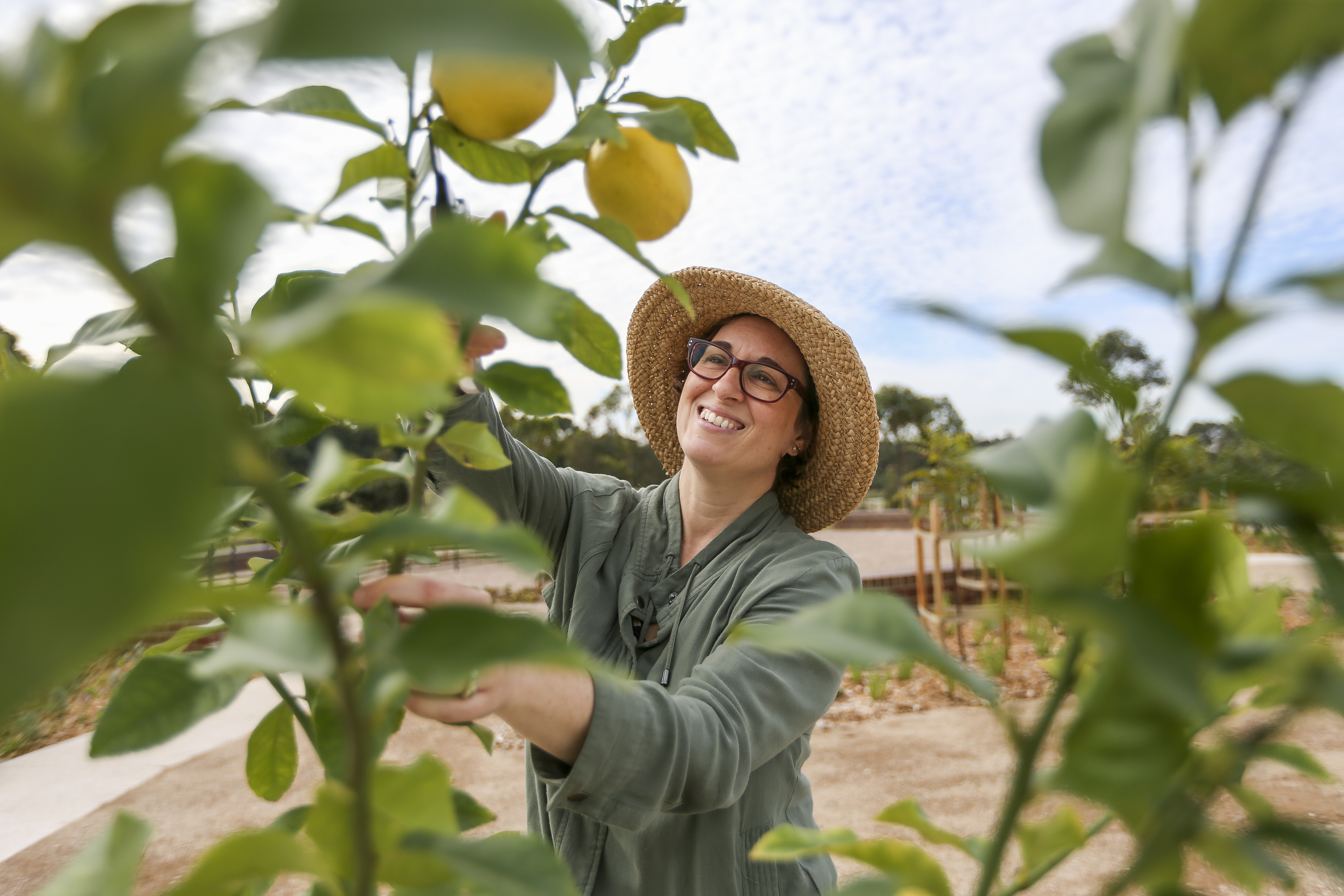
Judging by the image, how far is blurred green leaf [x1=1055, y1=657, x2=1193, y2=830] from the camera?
0.56 ft

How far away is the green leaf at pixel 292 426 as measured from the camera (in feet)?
1.24

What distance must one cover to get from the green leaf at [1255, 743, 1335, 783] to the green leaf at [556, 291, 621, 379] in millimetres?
278

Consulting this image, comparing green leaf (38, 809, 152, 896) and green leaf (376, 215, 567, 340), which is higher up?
green leaf (376, 215, 567, 340)

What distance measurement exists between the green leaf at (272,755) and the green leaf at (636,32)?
0.36 metres

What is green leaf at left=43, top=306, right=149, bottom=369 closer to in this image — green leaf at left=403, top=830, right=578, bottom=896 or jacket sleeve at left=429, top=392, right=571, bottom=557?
green leaf at left=403, top=830, right=578, bottom=896

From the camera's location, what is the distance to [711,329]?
147 cm

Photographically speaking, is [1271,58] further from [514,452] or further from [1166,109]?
[514,452]

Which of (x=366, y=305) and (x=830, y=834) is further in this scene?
(x=830, y=834)

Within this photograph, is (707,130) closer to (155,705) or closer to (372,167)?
(372,167)

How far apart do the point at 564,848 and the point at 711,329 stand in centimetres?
91

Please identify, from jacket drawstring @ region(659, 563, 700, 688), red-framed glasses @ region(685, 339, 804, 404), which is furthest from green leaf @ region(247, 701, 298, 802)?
red-framed glasses @ region(685, 339, 804, 404)

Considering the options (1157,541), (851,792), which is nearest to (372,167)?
(1157,541)

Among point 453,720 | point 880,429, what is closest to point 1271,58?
point 453,720

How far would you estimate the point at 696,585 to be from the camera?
112 cm
